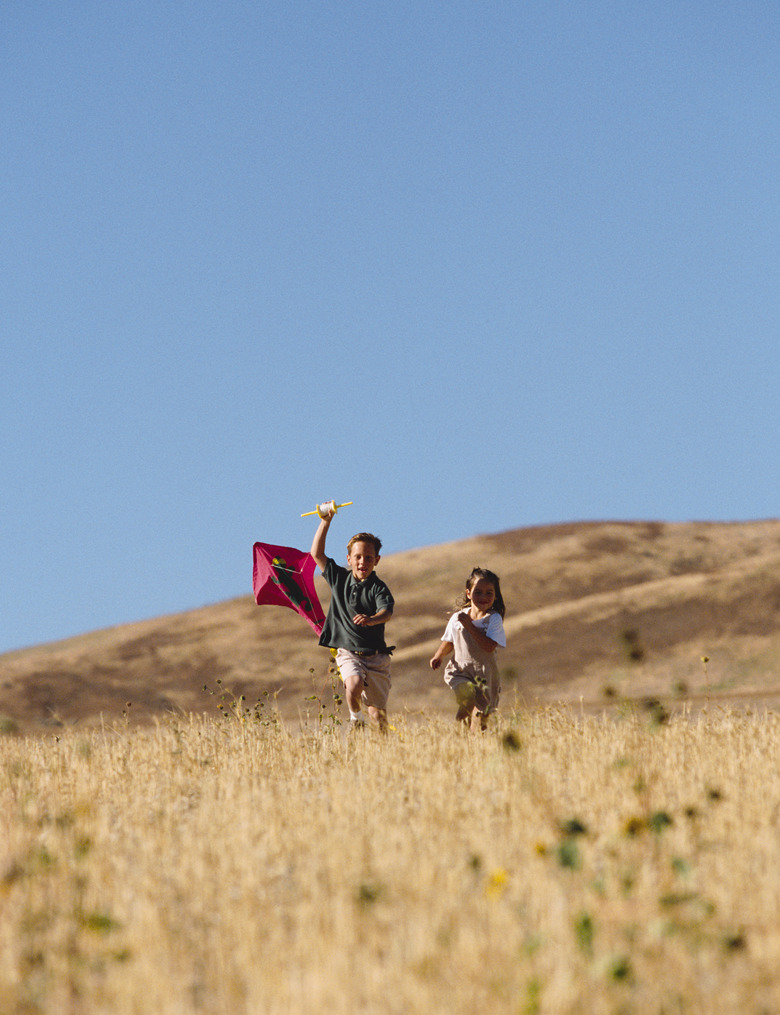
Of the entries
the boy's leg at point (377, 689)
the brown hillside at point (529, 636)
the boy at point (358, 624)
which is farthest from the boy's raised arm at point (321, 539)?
the brown hillside at point (529, 636)

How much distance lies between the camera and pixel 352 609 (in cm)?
1026

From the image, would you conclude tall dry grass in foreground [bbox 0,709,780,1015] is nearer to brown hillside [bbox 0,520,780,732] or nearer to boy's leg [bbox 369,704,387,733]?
boy's leg [bbox 369,704,387,733]

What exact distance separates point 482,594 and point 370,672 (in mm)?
1225

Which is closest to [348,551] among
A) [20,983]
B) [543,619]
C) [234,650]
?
[20,983]

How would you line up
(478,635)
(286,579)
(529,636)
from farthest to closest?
1. (529,636)
2. (286,579)
3. (478,635)

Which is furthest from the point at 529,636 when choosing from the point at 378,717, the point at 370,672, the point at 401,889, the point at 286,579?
the point at 401,889

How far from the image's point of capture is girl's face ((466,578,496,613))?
10305 mm

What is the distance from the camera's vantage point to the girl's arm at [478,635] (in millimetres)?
10148

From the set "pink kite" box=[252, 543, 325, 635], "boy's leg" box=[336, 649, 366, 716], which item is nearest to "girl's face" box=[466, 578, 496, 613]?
"boy's leg" box=[336, 649, 366, 716]

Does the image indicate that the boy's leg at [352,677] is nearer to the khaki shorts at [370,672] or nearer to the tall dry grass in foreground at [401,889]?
the khaki shorts at [370,672]

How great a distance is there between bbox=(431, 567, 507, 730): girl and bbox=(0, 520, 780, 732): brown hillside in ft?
34.2

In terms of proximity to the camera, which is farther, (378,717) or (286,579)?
(286,579)

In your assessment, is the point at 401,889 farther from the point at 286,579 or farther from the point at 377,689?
the point at 286,579

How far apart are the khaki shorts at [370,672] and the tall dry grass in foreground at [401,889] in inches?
72.2
